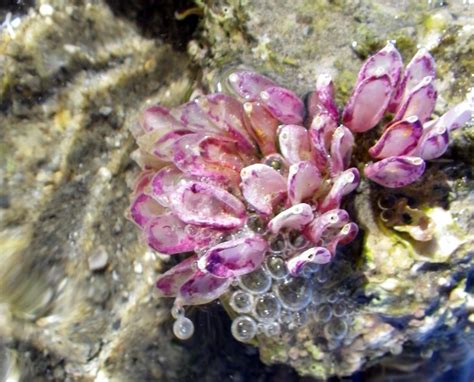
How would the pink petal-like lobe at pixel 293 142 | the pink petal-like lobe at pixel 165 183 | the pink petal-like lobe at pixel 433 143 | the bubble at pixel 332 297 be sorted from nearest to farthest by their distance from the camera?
the pink petal-like lobe at pixel 433 143, the pink petal-like lobe at pixel 293 142, the pink petal-like lobe at pixel 165 183, the bubble at pixel 332 297

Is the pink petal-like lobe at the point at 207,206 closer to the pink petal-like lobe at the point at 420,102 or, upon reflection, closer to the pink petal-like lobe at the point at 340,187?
the pink petal-like lobe at the point at 340,187

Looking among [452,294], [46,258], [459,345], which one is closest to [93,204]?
[46,258]

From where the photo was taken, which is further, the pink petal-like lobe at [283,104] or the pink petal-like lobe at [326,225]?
the pink petal-like lobe at [283,104]

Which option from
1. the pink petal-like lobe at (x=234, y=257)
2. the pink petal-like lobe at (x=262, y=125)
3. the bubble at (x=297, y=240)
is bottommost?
the pink petal-like lobe at (x=234, y=257)

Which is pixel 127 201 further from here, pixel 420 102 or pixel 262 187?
pixel 420 102

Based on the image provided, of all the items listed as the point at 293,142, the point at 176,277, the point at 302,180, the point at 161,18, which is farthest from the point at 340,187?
the point at 161,18

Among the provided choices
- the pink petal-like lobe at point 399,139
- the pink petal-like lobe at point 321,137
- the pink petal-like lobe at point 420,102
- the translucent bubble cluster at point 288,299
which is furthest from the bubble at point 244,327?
the pink petal-like lobe at point 420,102

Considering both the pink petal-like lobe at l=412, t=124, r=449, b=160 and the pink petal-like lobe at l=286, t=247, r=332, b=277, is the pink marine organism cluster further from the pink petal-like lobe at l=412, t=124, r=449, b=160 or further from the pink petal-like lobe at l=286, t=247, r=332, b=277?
the pink petal-like lobe at l=286, t=247, r=332, b=277
